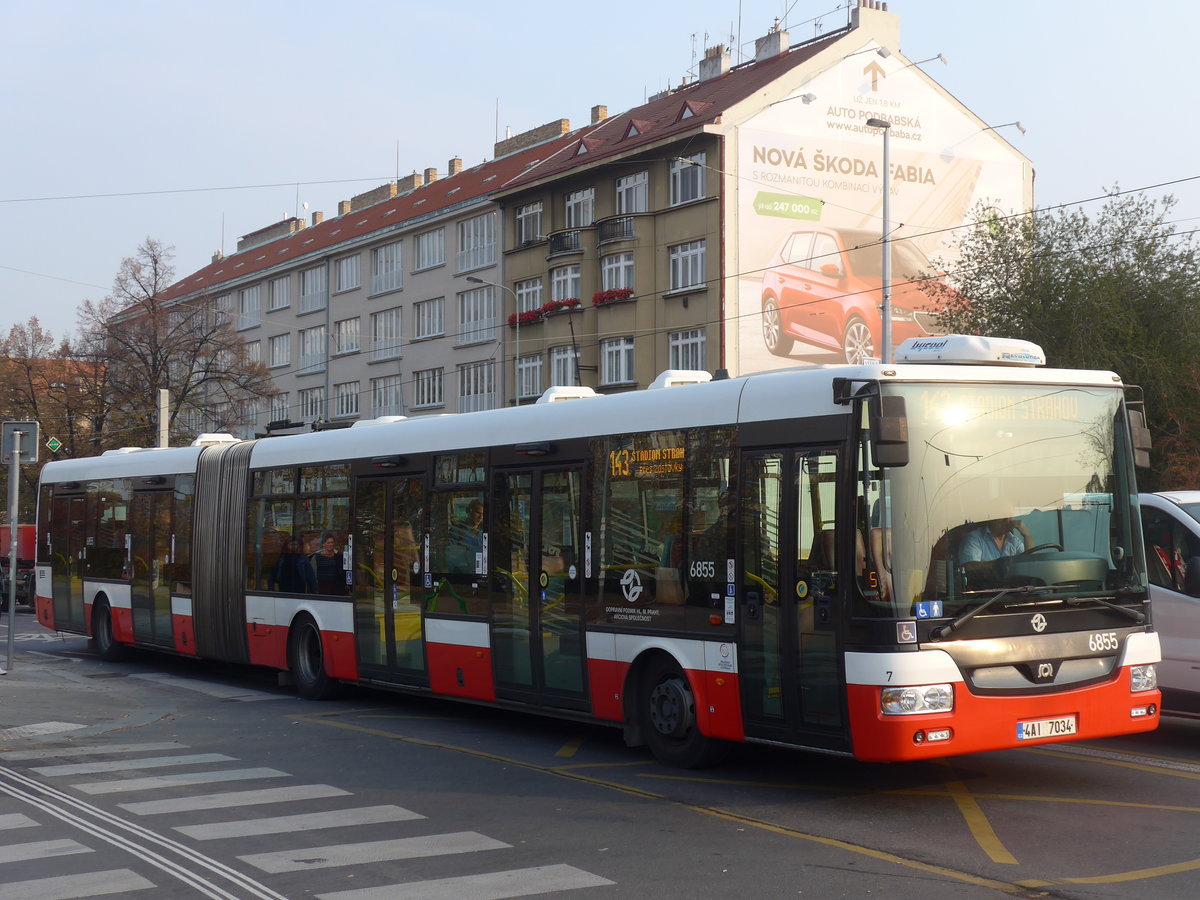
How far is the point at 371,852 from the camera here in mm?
7891

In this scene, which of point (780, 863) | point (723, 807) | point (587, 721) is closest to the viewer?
point (780, 863)

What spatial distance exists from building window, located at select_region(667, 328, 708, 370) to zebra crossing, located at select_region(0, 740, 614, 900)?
33.4 metres

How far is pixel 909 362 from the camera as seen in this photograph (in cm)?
970

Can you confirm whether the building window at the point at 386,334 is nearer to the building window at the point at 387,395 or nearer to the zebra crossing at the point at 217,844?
the building window at the point at 387,395

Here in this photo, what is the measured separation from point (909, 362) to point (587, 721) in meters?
3.94

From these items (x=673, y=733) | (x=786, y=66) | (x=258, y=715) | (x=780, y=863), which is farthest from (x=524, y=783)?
(x=786, y=66)

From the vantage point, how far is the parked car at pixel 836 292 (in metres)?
43.9

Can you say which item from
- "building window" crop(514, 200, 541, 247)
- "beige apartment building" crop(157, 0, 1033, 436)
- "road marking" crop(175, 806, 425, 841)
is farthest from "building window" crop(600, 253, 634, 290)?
"road marking" crop(175, 806, 425, 841)

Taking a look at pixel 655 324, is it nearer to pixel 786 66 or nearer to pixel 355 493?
pixel 786 66

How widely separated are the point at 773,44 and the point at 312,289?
27.7m

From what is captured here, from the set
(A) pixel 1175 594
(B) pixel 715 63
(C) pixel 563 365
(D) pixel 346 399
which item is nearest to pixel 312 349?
(D) pixel 346 399

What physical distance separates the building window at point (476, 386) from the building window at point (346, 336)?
9.81 metres

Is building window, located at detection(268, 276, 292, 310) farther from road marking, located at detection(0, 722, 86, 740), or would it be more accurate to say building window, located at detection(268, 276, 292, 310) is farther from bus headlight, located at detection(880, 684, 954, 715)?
bus headlight, located at detection(880, 684, 954, 715)

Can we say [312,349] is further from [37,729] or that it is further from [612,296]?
[37,729]
